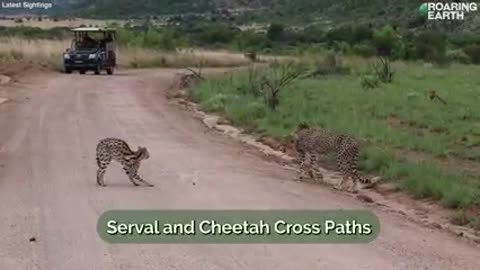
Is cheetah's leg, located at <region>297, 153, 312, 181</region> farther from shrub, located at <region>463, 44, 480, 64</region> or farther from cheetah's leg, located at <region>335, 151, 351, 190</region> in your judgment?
shrub, located at <region>463, 44, 480, 64</region>

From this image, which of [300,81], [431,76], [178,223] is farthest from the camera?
[431,76]

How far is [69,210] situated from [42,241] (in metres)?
1.86

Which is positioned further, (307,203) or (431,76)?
(431,76)

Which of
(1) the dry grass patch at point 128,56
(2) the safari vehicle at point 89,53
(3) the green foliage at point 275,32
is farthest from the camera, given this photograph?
(3) the green foliage at point 275,32

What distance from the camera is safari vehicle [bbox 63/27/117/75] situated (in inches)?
1973

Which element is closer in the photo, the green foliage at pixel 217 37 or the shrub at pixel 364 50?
the shrub at pixel 364 50

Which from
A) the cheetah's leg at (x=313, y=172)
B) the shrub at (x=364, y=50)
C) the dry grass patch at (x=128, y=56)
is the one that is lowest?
the shrub at (x=364, y=50)

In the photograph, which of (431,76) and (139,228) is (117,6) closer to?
(431,76)

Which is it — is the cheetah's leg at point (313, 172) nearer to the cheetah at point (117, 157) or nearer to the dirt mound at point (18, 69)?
the cheetah at point (117, 157)

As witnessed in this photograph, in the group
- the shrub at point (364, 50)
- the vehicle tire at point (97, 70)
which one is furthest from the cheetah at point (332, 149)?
the shrub at point (364, 50)

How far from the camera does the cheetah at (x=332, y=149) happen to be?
16.4 m

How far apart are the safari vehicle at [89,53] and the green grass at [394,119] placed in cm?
944

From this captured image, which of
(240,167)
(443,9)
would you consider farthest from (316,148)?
(443,9)

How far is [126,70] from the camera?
5706cm
